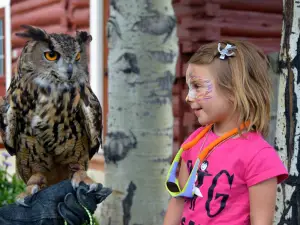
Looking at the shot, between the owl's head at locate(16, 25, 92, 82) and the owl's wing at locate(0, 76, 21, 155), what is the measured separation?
0.13 meters

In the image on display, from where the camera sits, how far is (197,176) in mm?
1969

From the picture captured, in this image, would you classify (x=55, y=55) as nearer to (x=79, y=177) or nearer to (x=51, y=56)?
(x=51, y=56)

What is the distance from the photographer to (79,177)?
95.0 inches

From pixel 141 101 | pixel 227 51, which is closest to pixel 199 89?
pixel 227 51

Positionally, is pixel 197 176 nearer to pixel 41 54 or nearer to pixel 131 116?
pixel 41 54

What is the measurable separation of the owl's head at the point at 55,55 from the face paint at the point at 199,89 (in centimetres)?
56

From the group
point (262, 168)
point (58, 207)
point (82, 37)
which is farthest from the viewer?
point (82, 37)

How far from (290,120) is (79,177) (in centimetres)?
103

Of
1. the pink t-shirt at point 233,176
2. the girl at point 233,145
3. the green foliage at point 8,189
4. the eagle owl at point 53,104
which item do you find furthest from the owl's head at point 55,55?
the green foliage at point 8,189

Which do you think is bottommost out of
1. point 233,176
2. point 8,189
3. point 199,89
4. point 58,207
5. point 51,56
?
point 8,189

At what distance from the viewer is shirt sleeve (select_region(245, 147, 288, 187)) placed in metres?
1.84

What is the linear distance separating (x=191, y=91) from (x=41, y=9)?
Result: 613 centimetres

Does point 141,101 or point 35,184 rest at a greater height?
point 141,101

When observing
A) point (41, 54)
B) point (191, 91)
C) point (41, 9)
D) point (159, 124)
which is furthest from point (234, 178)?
point (41, 9)
